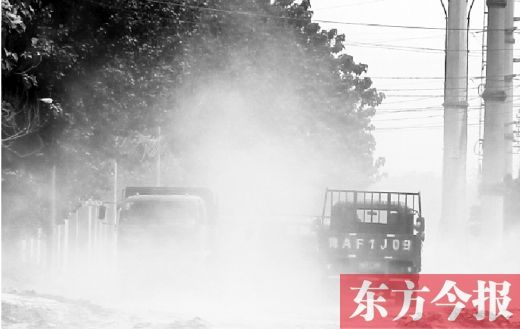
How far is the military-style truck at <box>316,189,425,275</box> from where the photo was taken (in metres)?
26.3

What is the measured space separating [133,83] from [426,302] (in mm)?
10638

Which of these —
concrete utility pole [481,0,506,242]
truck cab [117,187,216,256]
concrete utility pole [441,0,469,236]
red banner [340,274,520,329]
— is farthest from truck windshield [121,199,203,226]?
concrete utility pole [441,0,469,236]

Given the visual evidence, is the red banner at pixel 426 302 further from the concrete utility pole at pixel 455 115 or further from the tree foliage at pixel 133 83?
the concrete utility pole at pixel 455 115

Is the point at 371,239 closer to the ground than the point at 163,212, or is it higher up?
closer to the ground

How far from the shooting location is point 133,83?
99.4 feet

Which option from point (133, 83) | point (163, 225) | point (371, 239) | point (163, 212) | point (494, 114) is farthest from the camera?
point (494, 114)

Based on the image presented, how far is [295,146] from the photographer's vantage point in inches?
2411

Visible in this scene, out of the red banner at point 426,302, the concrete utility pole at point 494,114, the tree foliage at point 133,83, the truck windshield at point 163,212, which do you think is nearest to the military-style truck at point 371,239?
the red banner at point 426,302

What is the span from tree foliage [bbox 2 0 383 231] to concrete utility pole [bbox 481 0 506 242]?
9766mm

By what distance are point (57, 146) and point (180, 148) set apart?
60.6 ft

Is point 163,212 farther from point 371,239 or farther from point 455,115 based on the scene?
point 455,115

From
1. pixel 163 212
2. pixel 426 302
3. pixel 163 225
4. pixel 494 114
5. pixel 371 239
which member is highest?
pixel 494 114

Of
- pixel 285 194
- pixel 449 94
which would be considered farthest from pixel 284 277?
pixel 285 194

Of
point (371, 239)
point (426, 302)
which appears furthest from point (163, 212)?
point (426, 302)
